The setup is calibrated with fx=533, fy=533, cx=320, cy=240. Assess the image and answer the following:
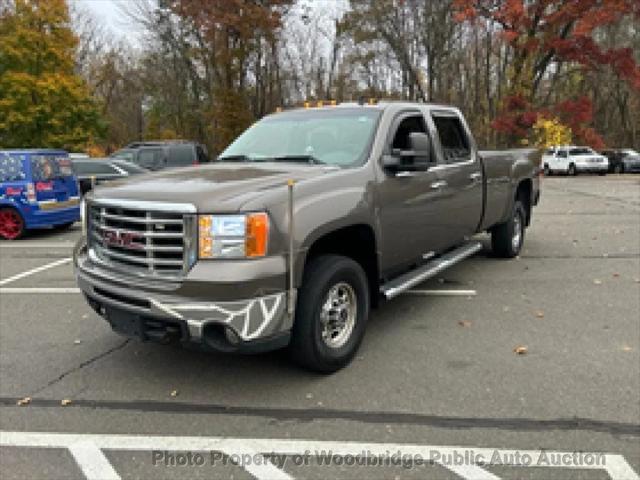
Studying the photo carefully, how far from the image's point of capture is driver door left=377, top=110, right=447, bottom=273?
4.46m

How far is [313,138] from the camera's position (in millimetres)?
4844

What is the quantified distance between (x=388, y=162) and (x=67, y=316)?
12.1 ft

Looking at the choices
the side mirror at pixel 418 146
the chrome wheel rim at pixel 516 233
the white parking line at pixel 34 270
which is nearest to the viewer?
the side mirror at pixel 418 146

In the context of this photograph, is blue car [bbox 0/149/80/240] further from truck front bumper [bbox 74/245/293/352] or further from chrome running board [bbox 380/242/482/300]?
chrome running board [bbox 380/242/482/300]

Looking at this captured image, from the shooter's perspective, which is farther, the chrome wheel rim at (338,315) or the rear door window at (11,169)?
the rear door window at (11,169)

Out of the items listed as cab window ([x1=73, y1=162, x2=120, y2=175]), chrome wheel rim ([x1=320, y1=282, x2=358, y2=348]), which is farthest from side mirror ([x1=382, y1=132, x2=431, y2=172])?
cab window ([x1=73, y1=162, x2=120, y2=175])

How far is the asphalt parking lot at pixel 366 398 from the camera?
2943 millimetres

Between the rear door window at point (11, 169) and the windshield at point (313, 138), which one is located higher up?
the windshield at point (313, 138)

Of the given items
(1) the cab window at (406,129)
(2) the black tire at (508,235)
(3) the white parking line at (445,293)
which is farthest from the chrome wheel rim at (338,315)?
(2) the black tire at (508,235)

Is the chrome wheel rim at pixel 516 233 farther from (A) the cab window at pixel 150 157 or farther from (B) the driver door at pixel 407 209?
(A) the cab window at pixel 150 157

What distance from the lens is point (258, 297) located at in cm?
329

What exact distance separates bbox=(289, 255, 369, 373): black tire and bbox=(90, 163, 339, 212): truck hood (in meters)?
0.66

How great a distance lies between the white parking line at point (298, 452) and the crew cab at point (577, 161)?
3048cm

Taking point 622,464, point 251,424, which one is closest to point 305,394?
point 251,424
